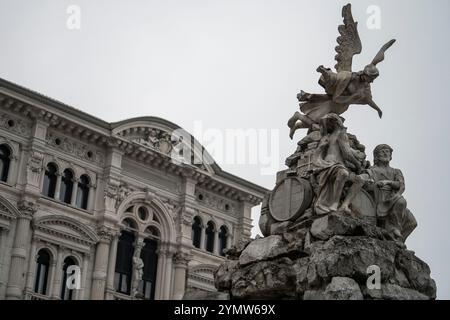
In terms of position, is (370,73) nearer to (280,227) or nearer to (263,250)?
(280,227)

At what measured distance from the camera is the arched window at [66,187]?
1391 inches

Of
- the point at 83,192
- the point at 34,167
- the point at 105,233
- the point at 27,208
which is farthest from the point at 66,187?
the point at 27,208

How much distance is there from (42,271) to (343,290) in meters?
25.8

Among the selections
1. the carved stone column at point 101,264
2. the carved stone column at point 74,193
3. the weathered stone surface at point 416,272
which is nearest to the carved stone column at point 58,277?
the carved stone column at point 101,264

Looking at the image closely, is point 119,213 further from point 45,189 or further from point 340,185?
point 340,185

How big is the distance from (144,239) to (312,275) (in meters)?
27.9

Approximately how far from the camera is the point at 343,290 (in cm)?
1007

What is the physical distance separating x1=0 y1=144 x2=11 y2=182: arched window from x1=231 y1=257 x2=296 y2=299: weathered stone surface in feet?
77.5

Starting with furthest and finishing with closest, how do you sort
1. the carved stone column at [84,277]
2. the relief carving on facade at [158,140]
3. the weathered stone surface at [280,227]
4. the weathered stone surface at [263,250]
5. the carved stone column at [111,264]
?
the relief carving on facade at [158,140] → the carved stone column at [111,264] → the carved stone column at [84,277] → the weathered stone surface at [280,227] → the weathered stone surface at [263,250]

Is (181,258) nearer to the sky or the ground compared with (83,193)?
nearer to the ground

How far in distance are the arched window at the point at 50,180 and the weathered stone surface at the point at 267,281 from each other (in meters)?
24.4

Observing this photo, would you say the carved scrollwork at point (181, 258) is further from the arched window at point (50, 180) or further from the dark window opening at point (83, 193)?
the arched window at point (50, 180)

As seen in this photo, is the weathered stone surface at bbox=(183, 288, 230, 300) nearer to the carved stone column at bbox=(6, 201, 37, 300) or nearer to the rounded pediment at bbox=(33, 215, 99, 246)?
the carved stone column at bbox=(6, 201, 37, 300)

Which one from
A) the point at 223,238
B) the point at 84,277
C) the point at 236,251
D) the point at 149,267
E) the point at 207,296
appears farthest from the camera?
the point at 223,238
